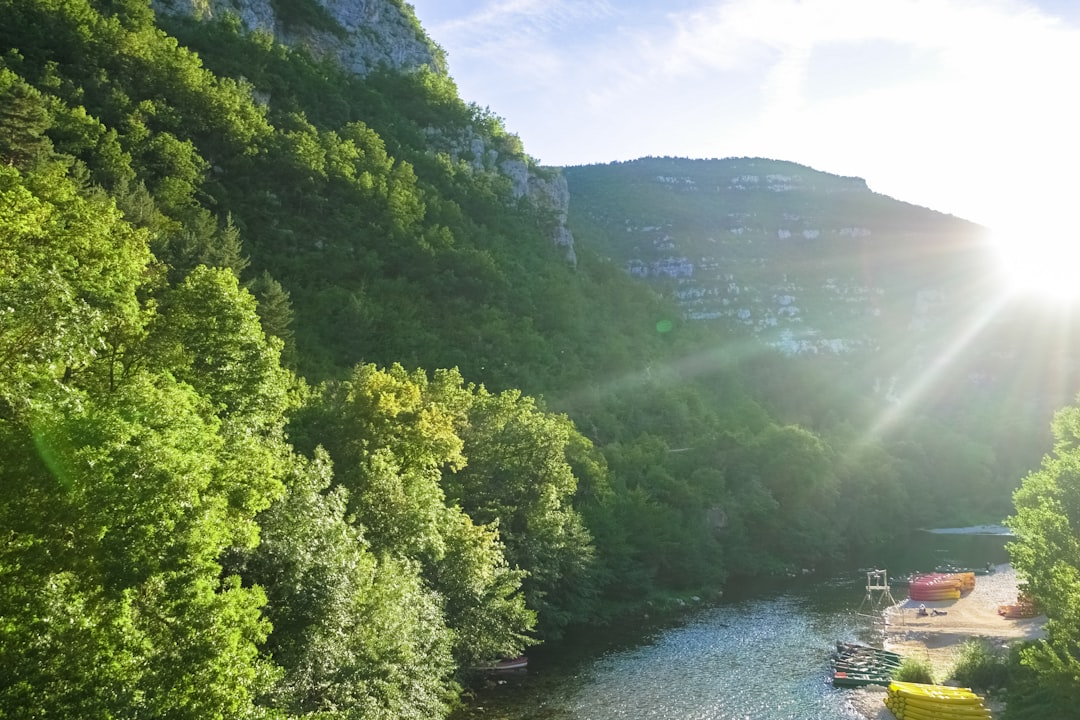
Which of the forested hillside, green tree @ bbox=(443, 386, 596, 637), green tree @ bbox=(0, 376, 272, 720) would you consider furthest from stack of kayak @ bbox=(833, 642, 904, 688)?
green tree @ bbox=(0, 376, 272, 720)

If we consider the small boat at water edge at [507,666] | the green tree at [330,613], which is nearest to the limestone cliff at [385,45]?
the small boat at water edge at [507,666]

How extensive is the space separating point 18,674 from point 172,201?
57.5 metres

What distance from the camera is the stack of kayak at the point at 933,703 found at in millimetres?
31125

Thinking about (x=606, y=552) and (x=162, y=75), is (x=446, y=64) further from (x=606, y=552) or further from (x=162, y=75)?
(x=606, y=552)

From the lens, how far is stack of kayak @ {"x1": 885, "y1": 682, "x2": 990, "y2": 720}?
31125 millimetres

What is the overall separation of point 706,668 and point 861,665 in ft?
28.6

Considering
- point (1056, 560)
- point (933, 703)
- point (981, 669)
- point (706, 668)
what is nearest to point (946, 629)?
point (981, 669)

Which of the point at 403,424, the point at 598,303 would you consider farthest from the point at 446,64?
the point at 403,424

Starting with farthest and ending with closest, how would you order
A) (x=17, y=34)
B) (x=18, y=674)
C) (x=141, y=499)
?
(x=17, y=34) < (x=141, y=499) < (x=18, y=674)

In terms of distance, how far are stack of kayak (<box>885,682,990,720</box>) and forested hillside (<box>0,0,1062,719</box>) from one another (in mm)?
19484

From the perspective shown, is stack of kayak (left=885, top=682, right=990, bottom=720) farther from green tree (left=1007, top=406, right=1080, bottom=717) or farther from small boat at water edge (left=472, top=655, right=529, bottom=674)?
small boat at water edge (left=472, top=655, right=529, bottom=674)

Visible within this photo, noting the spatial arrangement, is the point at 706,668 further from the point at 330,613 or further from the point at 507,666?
the point at 330,613

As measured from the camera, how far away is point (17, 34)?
225 ft

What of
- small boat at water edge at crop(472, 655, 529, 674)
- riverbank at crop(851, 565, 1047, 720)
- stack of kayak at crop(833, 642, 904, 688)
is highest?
small boat at water edge at crop(472, 655, 529, 674)
